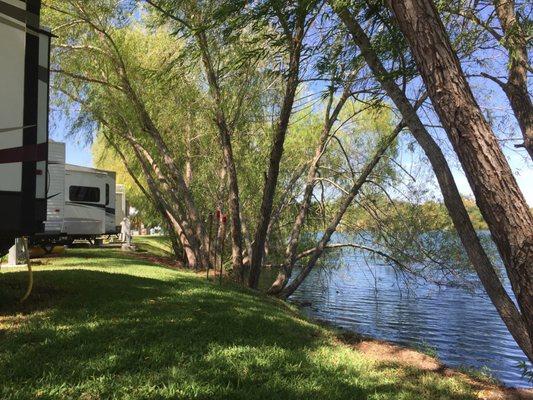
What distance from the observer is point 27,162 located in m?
6.09

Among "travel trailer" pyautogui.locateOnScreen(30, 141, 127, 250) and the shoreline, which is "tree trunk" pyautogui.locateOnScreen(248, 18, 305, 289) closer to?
the shoreline

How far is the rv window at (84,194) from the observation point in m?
20.0

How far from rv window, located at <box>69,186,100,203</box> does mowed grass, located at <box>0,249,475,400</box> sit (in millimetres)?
12850

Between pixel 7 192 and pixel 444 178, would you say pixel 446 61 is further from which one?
pixel 7 192

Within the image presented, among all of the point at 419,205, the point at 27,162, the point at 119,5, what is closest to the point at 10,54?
the point at 27,162

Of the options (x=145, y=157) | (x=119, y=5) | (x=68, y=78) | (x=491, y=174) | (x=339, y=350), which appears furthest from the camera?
(x=145, y=157)

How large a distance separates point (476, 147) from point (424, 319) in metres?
12.0

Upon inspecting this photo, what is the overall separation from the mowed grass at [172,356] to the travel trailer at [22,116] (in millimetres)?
1279

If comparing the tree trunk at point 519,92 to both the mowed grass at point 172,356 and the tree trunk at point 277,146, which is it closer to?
the tree trunk at point 277,146

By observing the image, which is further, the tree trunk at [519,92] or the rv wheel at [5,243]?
the tree trunk at [519,92]

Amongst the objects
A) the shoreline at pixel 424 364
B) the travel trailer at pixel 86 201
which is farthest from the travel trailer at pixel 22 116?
the travel trailer at pixel 86 201

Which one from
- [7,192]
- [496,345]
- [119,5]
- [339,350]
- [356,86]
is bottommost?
[496,345]

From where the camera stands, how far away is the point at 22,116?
607 cm

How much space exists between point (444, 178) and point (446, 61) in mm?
1463
